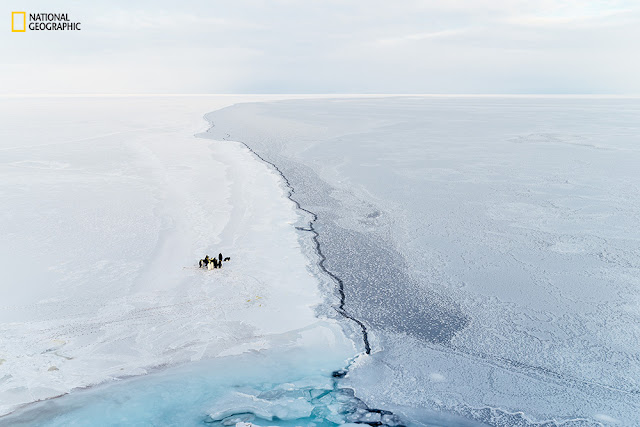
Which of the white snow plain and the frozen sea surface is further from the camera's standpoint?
the white snow plain

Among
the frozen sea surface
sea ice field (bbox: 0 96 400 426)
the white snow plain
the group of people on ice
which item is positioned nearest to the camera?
sea ice field (bbox: 0 96 400 426)

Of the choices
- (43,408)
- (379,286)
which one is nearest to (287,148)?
(379,286)

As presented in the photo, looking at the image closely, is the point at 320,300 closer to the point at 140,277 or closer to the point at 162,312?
the point at 162,312

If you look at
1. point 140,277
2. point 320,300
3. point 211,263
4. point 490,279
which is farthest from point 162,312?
point 490,279

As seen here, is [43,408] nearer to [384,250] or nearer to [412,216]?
[384,250]

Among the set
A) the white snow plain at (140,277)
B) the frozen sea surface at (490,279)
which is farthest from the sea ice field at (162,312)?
the frozen sea surface at (490,279)

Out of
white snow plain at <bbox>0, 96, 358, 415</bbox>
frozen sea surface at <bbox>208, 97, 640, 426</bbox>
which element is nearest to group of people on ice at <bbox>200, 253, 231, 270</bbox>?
white snow plain at <bbox>0, 96, 358, 415</bbox>

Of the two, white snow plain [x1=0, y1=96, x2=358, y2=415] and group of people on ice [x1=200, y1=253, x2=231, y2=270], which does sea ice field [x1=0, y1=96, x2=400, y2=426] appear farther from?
group of people on ice [x1=200, y1=253, x2=231, y2=270]
